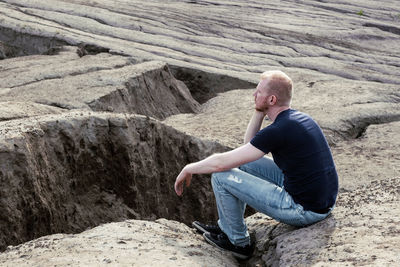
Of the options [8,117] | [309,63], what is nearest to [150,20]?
[309,63]

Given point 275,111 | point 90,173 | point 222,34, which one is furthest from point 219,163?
point 222,34

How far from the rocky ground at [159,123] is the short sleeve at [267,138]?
0.60 meters

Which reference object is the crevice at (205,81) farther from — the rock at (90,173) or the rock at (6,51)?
the rock at (90,173)

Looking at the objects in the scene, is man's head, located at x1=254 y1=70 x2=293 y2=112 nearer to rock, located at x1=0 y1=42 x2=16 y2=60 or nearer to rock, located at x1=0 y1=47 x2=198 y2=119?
rock, located at x1=0 y1=47 x2=198 y2=119

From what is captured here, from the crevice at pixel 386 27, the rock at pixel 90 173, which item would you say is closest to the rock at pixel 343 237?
the rock at pixel 90 173

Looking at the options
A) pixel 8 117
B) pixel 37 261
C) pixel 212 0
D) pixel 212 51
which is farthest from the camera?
pixel 212 0

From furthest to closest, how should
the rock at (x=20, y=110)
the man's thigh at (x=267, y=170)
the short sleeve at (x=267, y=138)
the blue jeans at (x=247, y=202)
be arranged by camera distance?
the rock at (x=20, y=110)
the man's thigh at (x=267, y=170)
the blue jeans at (x=247, y=202)
the short sleeve at (x=267, y=138)

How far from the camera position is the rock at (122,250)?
325 cm

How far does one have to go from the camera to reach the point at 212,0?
59.1 ft

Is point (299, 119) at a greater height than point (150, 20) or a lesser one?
greater

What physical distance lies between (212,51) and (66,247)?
894 cm

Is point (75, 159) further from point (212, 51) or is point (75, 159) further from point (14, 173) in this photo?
point (212, 51)

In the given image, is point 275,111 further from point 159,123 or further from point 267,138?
point 159,123

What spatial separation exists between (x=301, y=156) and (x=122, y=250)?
1146mm
